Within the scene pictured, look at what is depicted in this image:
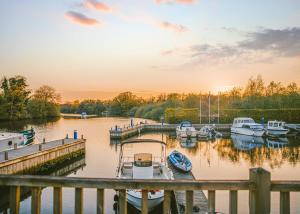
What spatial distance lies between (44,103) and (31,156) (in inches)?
3712

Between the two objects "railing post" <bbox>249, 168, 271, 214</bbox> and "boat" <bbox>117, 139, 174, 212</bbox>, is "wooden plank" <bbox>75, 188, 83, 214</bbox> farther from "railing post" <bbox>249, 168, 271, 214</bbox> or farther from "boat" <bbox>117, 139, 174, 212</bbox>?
"boat" <bbox>117, 139, 174, 212</bbox>

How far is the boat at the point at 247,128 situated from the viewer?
5094 cm

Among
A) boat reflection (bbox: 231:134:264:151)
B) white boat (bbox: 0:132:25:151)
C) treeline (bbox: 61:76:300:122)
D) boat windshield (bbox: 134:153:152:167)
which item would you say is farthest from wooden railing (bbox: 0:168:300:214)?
treeline (bbox: 61:76:300:122)

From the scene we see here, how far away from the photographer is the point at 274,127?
177 ft

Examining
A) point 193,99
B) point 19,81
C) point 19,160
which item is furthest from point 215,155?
point 19,81

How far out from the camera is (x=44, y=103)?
111938 mm

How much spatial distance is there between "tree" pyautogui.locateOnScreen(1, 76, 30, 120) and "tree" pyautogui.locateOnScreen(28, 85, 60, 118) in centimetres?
956

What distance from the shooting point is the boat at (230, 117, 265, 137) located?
2005 inches

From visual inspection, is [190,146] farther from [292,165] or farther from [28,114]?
[28,114]

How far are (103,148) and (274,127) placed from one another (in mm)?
32391

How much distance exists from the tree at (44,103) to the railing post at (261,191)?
→ 366ft

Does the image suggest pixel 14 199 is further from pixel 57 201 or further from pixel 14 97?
pixel 14 97

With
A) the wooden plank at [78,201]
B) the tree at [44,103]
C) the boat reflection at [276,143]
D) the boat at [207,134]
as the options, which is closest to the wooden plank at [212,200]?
the wooden plank at [78,201]

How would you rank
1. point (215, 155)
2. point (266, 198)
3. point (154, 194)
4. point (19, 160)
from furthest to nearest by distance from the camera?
point (215, 155)
point (19, 160)
point (154, 194)
point (266, 198)
